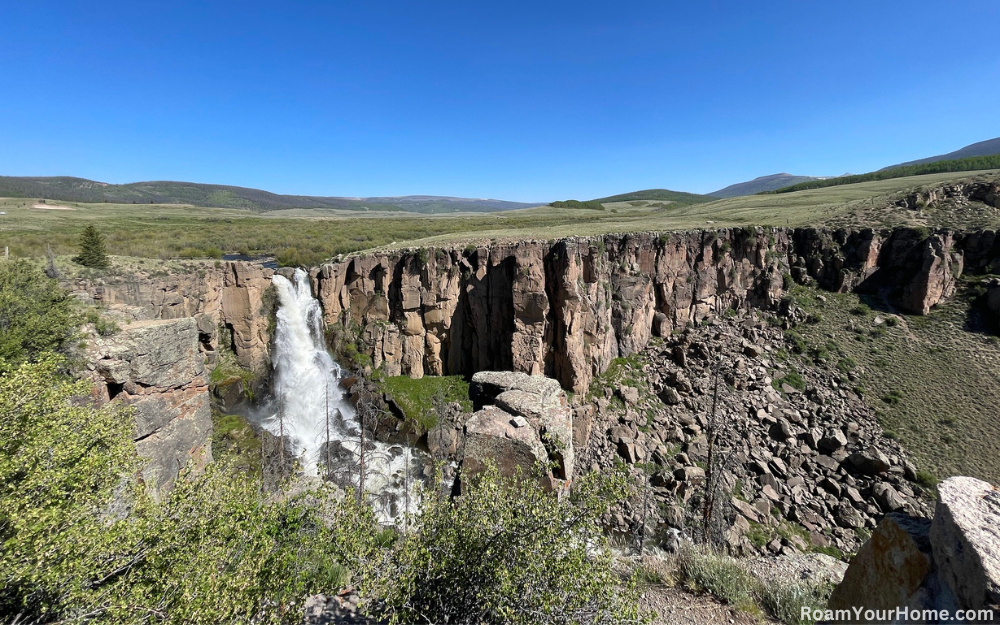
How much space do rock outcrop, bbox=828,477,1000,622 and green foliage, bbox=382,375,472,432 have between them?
21.8m

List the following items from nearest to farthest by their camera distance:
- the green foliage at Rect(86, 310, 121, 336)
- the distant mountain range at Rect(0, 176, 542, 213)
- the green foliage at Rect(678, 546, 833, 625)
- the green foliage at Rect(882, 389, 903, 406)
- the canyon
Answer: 1. the green foliage at Rect(678, 546, 833, 625)
2. the green foliage at Rect(86, 310, 121, 336)
3. the green foliage at Rect(882, 389, 903, 406)
4. the canyon
5. the distant mountain range at Rect(0, 176, 542, 213)

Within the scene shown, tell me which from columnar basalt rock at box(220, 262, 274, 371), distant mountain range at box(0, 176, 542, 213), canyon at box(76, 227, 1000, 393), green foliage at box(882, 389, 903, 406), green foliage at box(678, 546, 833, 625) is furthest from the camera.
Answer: distant mountain range at box(0, 176, 542, 213)

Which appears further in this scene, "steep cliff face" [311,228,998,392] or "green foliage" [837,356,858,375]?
"green foliage" [837,356,858,375]

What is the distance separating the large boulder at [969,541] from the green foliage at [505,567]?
3.03m

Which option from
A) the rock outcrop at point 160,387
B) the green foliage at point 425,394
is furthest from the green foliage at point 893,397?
the rock outcrop at point 160,387

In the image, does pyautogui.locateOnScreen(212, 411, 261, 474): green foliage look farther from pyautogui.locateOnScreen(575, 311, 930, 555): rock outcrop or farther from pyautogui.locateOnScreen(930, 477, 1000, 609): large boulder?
pyautogui.locateOnScreen(930, 477, 1000, 609): large boulder

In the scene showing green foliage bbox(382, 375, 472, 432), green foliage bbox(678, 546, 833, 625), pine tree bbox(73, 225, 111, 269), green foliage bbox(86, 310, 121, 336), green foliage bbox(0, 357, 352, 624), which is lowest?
green foliage bbox(382, 375, 472, 432)

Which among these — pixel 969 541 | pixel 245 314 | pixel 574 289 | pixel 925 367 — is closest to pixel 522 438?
pixel 969 541

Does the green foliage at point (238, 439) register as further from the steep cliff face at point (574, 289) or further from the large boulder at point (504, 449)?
the large boulder at point (504, 449)

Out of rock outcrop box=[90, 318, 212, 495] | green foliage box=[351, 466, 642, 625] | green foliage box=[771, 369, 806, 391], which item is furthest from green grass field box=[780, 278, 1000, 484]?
rock outcrop box=[90, 318, 212, 495]

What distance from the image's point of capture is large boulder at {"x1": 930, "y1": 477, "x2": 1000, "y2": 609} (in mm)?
3295

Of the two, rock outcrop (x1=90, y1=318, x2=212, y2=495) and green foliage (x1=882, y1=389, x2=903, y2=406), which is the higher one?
rock outcrop (x1=90, y1=318, x2=212, y2=495)

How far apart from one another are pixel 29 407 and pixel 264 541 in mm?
4705

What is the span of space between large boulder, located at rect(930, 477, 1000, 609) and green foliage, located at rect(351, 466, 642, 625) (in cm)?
303
